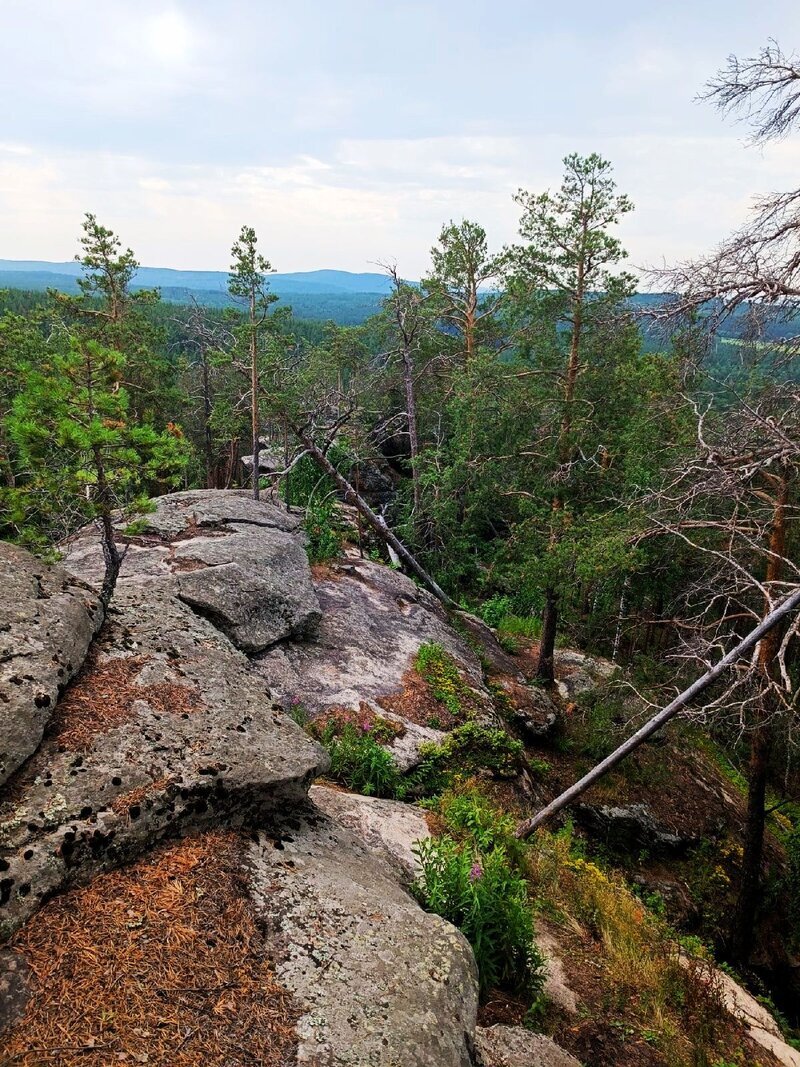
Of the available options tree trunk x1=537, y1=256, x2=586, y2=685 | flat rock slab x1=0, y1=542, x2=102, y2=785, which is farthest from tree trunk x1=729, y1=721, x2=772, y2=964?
flat rock slab x1=0, y1=542, x2=102, y2=785

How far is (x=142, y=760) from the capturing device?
3.86 m

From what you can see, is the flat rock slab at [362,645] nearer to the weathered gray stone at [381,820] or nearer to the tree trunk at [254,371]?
the weathered gray stone at [381,820]

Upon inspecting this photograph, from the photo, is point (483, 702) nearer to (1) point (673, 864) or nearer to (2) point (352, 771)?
(2) point (352, 771)

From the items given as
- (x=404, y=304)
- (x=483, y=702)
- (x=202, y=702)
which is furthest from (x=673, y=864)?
(x=404, y=304)

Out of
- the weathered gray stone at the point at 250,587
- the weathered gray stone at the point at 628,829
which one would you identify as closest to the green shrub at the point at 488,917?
the weathered gray stone at the point at 250,587

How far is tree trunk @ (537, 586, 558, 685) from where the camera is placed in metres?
14.9

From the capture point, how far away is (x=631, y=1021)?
16.5 feet

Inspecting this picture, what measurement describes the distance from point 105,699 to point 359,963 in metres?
2.49

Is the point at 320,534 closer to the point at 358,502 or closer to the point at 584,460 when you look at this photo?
→ the point at 358,502

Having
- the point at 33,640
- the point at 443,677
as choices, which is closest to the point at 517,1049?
the point at 33,640

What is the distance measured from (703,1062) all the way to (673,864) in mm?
8101

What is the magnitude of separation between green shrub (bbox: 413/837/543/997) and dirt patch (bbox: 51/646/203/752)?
2.43 metres

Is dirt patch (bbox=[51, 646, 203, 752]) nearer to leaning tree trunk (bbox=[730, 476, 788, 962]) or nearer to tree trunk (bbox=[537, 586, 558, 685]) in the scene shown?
leaning tree trunk (bbox=[730, 476, 788, 962])

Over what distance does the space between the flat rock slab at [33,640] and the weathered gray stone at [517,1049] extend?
3.39 m
